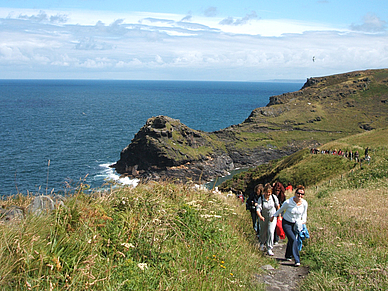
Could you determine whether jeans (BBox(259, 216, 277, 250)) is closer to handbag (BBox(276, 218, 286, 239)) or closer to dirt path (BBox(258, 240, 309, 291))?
handbag (BBox(276, 218, 286, 239))

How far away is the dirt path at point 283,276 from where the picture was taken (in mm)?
6414

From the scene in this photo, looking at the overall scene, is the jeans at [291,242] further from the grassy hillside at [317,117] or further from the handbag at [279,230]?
the grassy hillside at [317,117]

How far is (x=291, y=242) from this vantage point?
8.08 metres

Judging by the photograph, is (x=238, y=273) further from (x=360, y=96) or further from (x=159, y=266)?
(x=360, y=96)

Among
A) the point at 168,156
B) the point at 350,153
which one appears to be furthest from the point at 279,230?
the point at 168,156

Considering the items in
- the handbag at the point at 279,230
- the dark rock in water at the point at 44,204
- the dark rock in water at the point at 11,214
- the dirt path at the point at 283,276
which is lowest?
the dirt path at the point at 283,276

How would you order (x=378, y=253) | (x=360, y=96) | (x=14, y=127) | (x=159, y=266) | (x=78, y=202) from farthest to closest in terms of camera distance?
(x=360, y=96) < (x=14, y=127) < (x=378, y=253) < (x=78, y=202) < (x=159, y=266)

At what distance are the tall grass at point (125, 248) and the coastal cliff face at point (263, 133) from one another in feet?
92.9

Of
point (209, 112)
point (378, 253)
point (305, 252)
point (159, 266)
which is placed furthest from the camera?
point (209, 112)

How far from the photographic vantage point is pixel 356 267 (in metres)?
6.21

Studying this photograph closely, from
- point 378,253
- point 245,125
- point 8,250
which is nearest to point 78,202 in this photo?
point 8,250

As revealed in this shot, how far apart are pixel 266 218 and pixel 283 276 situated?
1971mm

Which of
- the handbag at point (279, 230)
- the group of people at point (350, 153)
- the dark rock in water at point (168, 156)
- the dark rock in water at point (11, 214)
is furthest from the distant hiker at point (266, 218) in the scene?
the dark rock in water at point (168, 156)

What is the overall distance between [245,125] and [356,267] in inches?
4101
